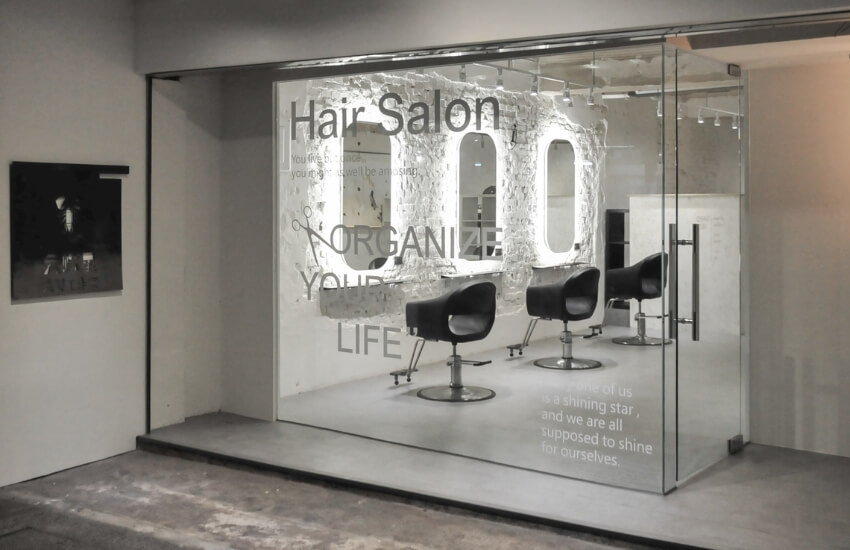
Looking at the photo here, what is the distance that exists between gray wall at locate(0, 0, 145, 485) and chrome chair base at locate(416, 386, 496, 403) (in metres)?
1.93

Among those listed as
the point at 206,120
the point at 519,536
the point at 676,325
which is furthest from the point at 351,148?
the point at 519,536

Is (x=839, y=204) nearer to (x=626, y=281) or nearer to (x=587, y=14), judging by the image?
(x=626, y=281)

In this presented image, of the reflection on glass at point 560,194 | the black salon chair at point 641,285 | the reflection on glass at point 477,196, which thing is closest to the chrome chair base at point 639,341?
the black salon chair at point 641,285

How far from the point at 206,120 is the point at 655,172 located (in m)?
3.23

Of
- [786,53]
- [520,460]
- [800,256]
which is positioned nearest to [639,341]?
[520,460]

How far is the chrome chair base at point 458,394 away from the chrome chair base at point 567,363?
432mm

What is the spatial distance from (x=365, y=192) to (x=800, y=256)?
8.96ft

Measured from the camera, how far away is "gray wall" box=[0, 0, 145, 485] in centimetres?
492

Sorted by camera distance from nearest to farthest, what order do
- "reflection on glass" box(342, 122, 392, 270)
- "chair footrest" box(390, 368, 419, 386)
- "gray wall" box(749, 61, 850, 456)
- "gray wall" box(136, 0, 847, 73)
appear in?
1. "gray wall" box(136, 0, 847, 73)
2. "gray wall" box(749, 61, 850, 456)
3. "reflection on glass" box(342, 122, 392, 270)
4. "chair footrest" box(390, 368, 419, 386)

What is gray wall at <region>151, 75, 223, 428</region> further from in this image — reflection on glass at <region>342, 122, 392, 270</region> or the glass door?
the glass door

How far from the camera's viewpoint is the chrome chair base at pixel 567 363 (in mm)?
4747

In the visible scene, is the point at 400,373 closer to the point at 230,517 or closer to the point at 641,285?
the point at 230,517

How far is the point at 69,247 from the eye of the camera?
5.25m

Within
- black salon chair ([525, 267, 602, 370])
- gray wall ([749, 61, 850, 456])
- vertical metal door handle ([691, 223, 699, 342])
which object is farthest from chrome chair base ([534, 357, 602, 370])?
gray wall ([749, 61, 850, 456])
